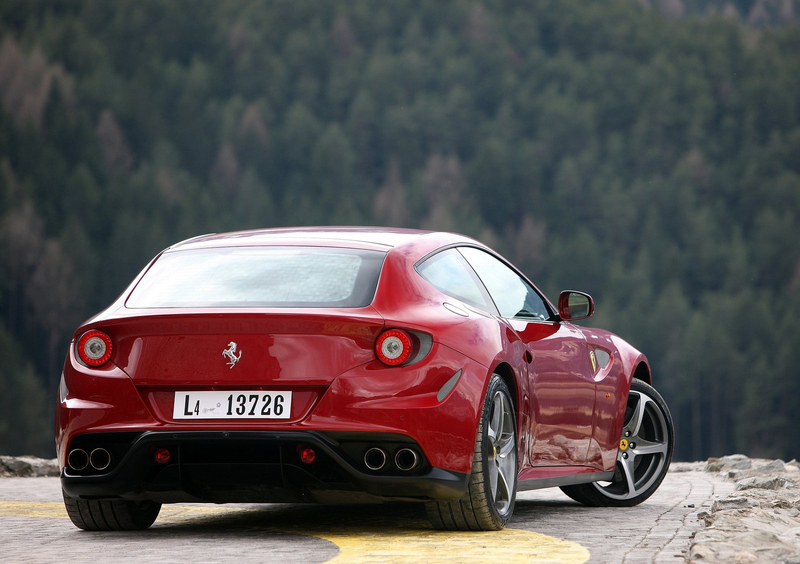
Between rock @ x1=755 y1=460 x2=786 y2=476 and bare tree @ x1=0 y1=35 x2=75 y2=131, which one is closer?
rock @ x1=755 y1=460 x2=786 y2=476

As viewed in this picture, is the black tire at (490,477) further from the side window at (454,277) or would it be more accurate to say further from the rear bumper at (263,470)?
the side window at (454,277)

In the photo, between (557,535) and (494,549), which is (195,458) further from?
(557,535)

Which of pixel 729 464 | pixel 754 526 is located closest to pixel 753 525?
pixel 754 526

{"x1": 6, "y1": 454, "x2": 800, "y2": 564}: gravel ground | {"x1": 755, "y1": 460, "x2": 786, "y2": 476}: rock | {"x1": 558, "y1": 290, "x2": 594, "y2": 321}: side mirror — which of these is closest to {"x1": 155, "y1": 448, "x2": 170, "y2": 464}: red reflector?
{"x1": 6, "y1": 454, "x2": 800, "y2": 564}: gravel ground

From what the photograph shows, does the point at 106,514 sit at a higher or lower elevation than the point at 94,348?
lower

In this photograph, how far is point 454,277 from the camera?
593 centimetres

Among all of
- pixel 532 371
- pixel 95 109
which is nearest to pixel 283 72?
pixel 95 109

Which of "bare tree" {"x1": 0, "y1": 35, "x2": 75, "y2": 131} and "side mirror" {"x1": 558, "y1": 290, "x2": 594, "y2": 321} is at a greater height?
"bare tree" {"x1": 0, "y1": 35, "x2": 75, "y2": 131}

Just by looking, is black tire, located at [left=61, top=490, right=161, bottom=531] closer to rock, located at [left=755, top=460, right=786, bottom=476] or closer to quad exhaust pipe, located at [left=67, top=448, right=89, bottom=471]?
quad exhaust pipe, located at [left=67, top=448, right=89, bottom=471]

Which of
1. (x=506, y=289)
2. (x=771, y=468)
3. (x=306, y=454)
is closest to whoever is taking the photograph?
(x=306, y=454)

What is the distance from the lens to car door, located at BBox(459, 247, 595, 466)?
6207 millimetres

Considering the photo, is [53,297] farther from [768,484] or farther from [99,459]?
[99,459]

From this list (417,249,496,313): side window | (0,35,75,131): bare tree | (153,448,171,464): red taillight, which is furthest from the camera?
(0,35,75,131): bare tree

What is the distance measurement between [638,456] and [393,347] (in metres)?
2.75
